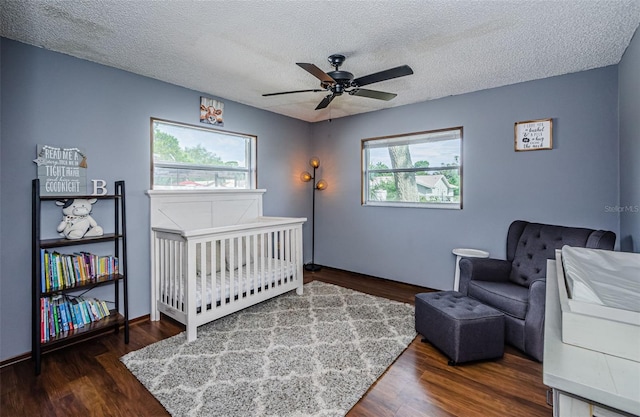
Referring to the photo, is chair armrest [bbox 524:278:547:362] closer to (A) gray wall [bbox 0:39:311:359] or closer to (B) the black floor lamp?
(B) the black floor lamp

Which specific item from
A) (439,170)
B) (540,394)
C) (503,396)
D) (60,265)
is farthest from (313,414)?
(439,170)

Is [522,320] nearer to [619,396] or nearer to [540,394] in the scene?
[540,394]

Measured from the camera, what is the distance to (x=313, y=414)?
164 cm

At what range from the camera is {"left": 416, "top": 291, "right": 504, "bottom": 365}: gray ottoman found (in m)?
2.07

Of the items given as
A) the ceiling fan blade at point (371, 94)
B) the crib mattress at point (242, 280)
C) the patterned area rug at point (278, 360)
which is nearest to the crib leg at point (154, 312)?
the crib mattress at point (242, 280)

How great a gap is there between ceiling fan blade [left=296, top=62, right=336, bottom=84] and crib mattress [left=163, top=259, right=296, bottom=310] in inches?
73.2

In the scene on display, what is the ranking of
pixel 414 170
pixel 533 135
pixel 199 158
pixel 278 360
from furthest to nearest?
pixel 414 170, pixel 199 158, pixel 533 135, pixel 278 360

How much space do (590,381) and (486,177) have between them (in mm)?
3165

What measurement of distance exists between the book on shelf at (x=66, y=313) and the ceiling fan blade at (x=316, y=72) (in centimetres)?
257

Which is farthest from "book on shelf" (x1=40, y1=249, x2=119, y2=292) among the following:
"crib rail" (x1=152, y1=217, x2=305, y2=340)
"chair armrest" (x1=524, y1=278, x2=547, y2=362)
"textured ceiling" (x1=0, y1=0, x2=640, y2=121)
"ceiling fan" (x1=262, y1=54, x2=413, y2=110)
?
"chair armrest" (x1=524, y1=278, x2=547, y2=362)

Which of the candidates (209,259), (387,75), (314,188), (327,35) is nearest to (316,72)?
(327,35)

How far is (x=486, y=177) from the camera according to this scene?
10.9 feet

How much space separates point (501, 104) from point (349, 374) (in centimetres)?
312

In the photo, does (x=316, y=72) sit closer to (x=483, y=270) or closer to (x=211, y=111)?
(x=211, y=111)
